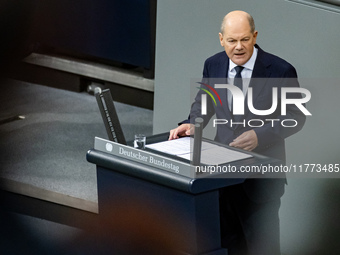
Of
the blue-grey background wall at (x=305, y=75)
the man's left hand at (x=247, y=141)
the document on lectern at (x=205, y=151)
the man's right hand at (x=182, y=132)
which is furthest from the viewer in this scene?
the blue-grey background wall at (x=305, y=75)

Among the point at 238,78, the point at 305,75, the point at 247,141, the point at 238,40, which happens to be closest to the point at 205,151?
the point at 247,141

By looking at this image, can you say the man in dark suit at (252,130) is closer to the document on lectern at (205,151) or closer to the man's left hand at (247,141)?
the man's left hand at (247,141)

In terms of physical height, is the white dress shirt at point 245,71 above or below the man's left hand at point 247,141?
above

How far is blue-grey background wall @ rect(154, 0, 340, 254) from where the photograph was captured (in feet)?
14.0

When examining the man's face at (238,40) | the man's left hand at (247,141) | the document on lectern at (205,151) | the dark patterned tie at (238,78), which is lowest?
the document on lectern at (205,151)

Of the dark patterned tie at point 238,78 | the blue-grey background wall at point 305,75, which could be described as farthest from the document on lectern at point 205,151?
the blue-grey background wall at point 305,75

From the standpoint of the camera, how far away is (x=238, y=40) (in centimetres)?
364

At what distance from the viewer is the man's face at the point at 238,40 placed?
3615 mm

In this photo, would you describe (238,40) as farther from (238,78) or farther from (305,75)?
(305,75)

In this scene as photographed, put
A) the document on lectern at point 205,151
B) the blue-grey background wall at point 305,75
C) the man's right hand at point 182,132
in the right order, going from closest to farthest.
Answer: the document on lectern at point 205,151 < the man's right hand at point 182,132 < the blue-grey background wall at point 305,75

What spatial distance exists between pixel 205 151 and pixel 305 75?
0.98m

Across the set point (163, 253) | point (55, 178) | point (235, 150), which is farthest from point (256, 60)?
point (55, 178)

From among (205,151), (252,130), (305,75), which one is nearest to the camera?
(205,151)

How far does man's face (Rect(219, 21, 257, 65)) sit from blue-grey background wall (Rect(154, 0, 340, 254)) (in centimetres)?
67
